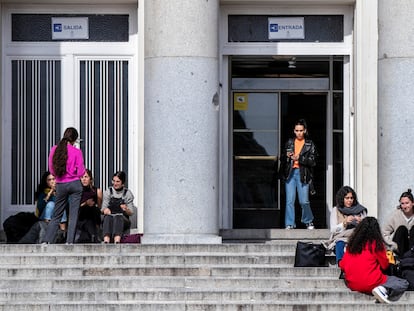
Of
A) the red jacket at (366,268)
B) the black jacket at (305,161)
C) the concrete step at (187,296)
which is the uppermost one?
the black jacket at (305,161)

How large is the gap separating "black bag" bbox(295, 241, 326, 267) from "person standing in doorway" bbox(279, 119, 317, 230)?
3.00 meters

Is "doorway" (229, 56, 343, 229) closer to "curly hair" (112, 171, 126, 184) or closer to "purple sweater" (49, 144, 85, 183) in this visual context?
"curly hair" (112, 171, 126, 184)

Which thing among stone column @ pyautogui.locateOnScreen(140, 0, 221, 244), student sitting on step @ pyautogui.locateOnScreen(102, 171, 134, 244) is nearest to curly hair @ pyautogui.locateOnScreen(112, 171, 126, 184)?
student sitting on step @ pyautogui.locateOnScreen(102, 171, 134, 244)

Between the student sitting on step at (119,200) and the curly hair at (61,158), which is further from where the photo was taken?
the student sitting on step at (119,200)

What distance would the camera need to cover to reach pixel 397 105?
17594mm

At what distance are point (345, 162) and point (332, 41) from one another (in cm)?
185

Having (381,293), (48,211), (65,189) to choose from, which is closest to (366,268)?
(381,293)

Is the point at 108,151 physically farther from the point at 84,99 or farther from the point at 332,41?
the point at 332,41

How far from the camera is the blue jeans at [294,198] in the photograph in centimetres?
1883

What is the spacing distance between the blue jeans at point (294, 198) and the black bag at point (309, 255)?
3.03 m

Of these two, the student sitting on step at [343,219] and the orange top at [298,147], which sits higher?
the orange top at [298,147]

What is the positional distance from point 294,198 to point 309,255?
132 inches

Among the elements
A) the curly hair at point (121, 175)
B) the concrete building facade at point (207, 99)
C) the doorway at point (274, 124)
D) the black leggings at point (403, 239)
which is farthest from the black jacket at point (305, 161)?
the black leggings at point (403, 239)

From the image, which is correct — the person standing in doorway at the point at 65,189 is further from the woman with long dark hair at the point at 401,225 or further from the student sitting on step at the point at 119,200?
the woman with long dark hair at the point at 401,225
